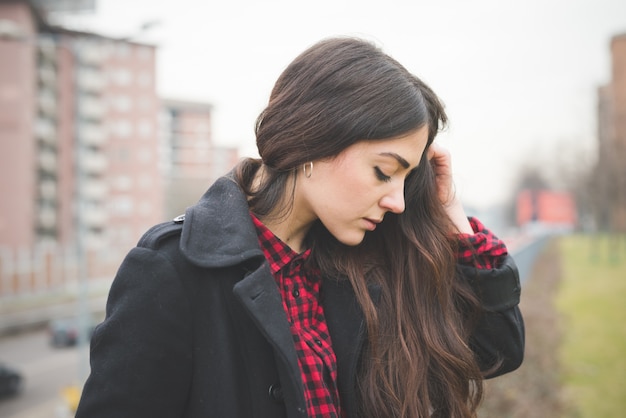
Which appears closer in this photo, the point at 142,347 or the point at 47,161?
the point at 142,347

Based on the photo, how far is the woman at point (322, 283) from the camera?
4.77 feet

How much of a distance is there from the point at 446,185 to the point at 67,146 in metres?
46.5

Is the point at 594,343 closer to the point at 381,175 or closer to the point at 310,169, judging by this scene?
the point at 381,175

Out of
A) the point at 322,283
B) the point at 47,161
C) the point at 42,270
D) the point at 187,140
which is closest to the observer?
the point at 322,283

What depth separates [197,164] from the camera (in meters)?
81.7

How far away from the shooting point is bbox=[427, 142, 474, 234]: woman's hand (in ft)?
7.00

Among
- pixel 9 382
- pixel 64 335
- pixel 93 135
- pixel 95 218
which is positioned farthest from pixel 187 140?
pixel 9 382

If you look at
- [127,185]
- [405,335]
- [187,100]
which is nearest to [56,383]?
[405,335]

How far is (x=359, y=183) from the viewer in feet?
5.45

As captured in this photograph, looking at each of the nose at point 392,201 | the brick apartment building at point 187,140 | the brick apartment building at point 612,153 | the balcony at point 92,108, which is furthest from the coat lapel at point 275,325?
the brick apartment building at point 187,140

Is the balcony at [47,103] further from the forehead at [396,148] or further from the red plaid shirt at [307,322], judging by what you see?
the forehead at [396,148]

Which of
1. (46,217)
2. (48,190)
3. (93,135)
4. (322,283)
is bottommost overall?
(46,217)

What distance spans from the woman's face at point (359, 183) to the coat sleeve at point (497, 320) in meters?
0.50

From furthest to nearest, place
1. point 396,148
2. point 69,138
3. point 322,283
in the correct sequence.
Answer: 1. point 69,138
2. point 322,283
3. point 396,148
